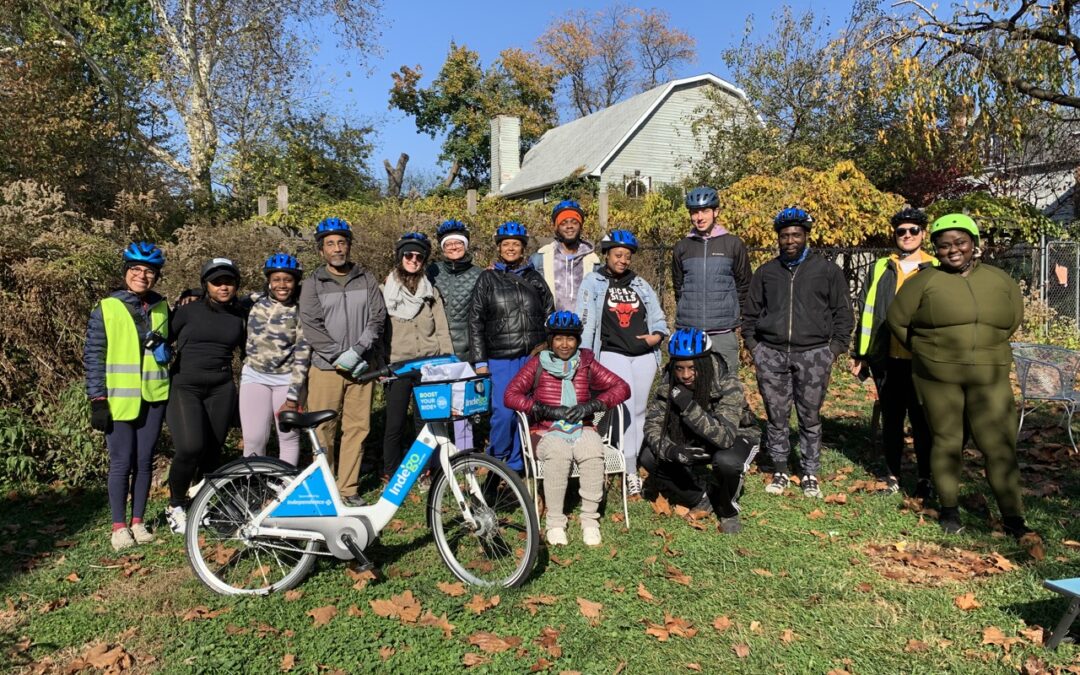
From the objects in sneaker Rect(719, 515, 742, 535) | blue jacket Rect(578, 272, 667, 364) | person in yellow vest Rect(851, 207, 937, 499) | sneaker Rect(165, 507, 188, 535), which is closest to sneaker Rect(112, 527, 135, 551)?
sneaker Rect(165, 507, 188, 535)

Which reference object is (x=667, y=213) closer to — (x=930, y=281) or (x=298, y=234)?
(x=298, y=234)

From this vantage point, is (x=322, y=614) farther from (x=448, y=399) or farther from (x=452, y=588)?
(x=448, y=399)

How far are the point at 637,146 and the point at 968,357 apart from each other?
2483 centimetres

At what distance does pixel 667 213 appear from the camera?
13109 mm

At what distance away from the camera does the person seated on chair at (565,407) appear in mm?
4621

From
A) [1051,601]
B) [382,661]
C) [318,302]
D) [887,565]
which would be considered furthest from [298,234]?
[1051,601]

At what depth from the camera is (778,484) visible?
568 centimetres

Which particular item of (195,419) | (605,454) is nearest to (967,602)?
(605,454)

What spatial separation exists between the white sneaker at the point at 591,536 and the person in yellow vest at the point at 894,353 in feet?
8.38

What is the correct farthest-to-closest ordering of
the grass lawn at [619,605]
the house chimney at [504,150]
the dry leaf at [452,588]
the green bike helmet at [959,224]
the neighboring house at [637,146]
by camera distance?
the house chimney at [504,150] < the neighboring house at [637,146] < the green bike helmet at [959,224] < the dry leaf at [452,588] < the grass lawn at [619,605]

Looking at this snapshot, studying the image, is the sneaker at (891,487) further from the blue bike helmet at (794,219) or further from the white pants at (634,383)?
the blue bike helmet at (794,219)

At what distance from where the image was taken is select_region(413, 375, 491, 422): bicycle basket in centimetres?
400

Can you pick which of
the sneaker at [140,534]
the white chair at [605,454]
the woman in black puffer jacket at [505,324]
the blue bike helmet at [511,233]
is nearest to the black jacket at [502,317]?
the woman in black puffer jacket at [505,324]

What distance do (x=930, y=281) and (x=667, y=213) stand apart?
876 cm
